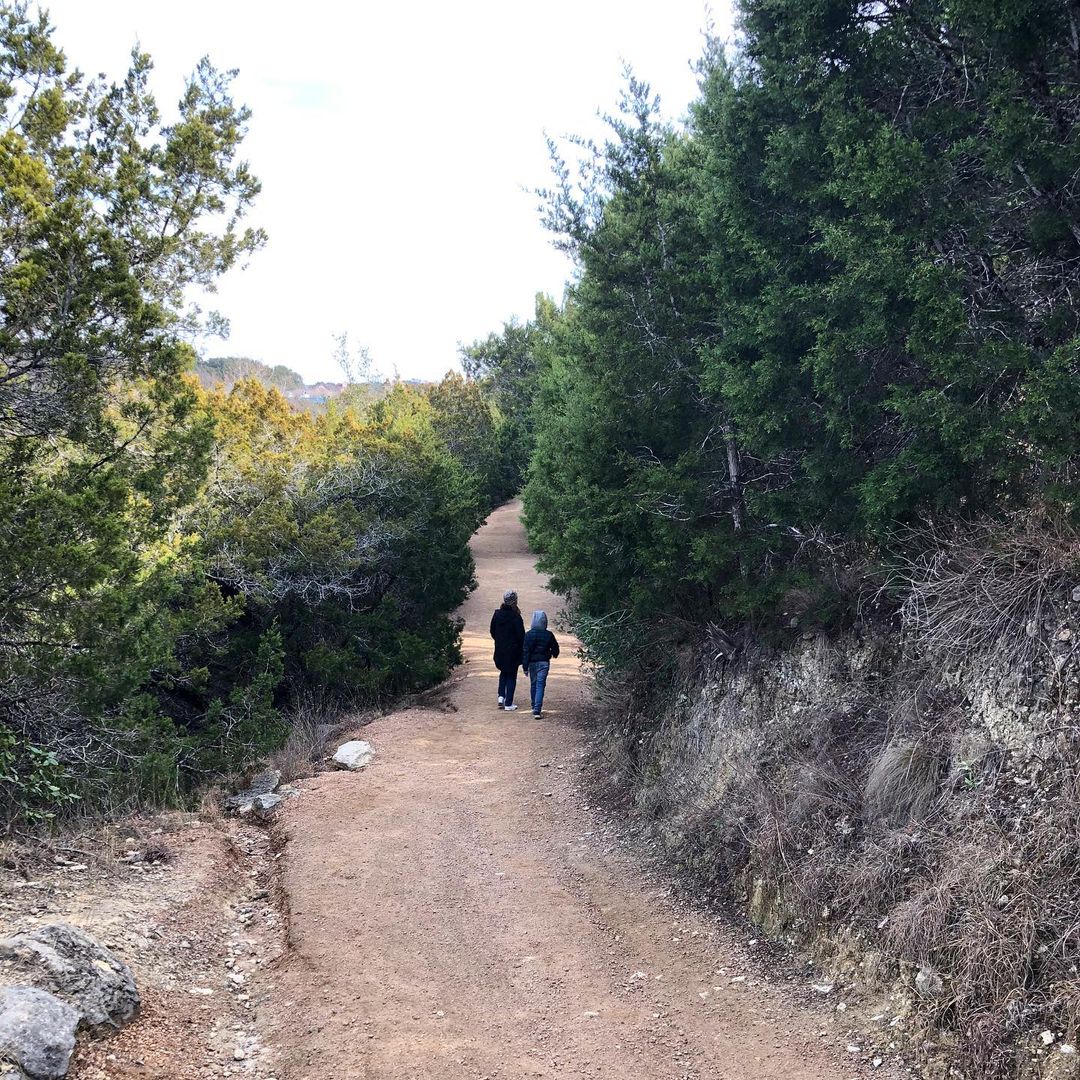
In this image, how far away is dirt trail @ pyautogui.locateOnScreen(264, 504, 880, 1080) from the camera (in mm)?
4711

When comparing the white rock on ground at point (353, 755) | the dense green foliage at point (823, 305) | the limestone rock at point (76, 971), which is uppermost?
the dense green foliage at point (823, 305)

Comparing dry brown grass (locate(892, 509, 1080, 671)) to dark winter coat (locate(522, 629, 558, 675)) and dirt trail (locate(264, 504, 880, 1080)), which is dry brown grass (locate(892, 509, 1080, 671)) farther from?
dark winter coat (locate(522, 629, 558, 675))

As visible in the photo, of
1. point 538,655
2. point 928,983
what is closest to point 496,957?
point 928,983

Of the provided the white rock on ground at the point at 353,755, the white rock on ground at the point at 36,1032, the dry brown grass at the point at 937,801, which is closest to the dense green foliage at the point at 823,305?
the dry brown grass at the point at 937,801

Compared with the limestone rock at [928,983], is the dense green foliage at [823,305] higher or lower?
higher

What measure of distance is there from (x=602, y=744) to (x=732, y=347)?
16.6ft

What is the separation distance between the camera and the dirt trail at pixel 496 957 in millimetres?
4711

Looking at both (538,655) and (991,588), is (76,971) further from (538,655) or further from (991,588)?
(538,655)

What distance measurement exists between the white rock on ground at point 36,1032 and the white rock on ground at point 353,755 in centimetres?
574

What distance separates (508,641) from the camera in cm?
1245

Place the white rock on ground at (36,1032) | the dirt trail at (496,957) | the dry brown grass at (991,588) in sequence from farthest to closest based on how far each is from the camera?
the dry brown grass at (991,588)
the dirt trail at (496,957)
the white rock on ground at (36,1032)

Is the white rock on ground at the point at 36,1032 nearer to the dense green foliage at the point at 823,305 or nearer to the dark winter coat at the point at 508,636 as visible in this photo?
the dense green foliage at the point at 823,305

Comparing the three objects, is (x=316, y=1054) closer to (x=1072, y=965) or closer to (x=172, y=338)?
(x=1072, y=965)

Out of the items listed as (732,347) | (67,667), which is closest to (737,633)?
(732,347)
